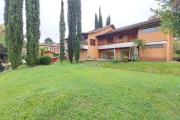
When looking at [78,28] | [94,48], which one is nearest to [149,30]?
[78,28]

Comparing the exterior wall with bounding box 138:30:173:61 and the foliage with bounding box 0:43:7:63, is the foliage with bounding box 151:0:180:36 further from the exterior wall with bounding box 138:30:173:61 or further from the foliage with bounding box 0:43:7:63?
the foliage with bounding box 0:43:7:63

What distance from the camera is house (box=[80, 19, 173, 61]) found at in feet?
52.0

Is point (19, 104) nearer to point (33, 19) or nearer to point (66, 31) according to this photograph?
point (33, 19)

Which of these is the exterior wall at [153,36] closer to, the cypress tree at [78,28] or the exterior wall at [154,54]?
the exterior wall at [154,54]

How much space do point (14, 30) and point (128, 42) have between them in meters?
16.8

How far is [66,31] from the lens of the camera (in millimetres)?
19031

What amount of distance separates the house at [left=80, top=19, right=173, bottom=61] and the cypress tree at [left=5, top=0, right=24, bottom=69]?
12134mm

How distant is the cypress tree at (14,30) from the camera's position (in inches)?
526

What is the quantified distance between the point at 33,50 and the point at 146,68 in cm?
1398

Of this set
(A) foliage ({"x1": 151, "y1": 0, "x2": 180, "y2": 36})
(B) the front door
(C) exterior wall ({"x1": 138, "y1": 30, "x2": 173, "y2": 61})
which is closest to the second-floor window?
(C) exterior wall ({"x1": 138, "y1": 30, "x2": 173, "y2": 61})

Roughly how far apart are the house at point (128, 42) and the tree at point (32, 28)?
10.3 meters

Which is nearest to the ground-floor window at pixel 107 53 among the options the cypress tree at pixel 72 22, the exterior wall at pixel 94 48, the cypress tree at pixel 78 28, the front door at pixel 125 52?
the exterior wall at pixel 94 48

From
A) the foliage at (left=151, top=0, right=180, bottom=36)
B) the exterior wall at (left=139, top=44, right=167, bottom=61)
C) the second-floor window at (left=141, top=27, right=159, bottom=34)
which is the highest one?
the second-floor window at (left=141, top=27, right=159, bottom=34)

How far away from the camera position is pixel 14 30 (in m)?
13.5
